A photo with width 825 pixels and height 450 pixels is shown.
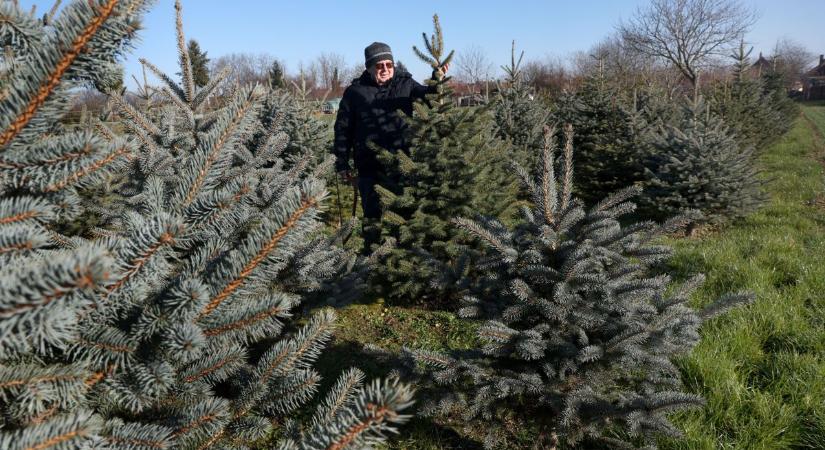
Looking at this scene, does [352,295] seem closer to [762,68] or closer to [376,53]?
[376,53]

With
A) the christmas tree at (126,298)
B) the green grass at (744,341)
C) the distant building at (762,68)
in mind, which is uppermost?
the distant building at (762,68)

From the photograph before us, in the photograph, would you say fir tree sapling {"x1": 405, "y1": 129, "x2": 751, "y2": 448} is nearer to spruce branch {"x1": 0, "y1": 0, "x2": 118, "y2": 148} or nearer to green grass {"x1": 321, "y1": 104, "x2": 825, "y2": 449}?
green grass {"x1": 321, "y1": 104, "x2": 825, "y2": 449}

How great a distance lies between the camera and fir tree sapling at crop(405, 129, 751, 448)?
2.26m

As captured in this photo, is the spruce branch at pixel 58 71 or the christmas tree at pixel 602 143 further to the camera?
the christmas tree at pixel 602 143

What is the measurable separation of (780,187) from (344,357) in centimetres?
987

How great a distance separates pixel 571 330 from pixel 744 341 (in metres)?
1.87

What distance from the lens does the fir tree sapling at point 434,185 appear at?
4.59m

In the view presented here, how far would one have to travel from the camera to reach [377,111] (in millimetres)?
5375

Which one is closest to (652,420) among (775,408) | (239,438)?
(775,408)

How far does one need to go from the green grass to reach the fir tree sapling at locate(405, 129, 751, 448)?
452 millimetres

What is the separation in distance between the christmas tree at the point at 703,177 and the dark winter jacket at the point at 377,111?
396cm

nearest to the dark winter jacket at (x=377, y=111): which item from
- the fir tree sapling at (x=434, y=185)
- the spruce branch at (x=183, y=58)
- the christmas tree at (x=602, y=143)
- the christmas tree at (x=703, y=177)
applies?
the fir tree sapling at (x=434, y=185)

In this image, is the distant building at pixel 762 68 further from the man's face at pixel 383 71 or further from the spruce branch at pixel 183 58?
the spruce branch at pixel 183 58

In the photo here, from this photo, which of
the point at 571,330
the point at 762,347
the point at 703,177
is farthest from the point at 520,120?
the point at 571,330
